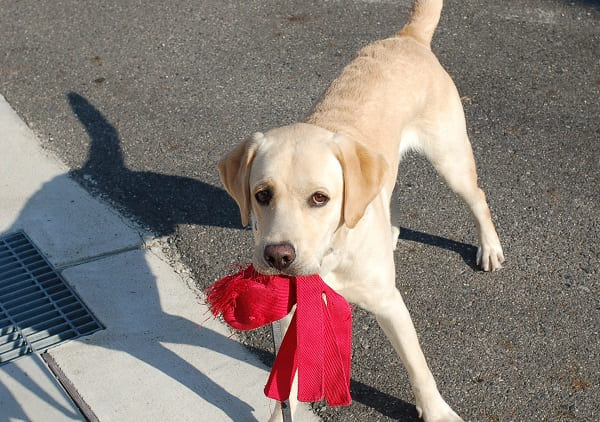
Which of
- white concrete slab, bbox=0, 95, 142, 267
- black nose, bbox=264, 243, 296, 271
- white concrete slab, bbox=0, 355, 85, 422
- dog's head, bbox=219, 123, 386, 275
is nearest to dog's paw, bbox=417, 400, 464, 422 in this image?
dog's head, bbox=219, 123, 386, 275

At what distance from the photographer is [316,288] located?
9.45ft

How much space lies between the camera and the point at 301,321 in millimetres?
2861

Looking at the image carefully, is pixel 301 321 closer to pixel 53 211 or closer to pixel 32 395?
pixel 32 395

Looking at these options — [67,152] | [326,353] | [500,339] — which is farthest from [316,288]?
[67,152]

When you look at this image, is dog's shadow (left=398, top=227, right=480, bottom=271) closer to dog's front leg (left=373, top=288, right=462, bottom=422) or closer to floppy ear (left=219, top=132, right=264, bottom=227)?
dog's front leg (left=373, top=288, right=462, bottom=422)

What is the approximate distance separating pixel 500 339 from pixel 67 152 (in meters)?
3.33

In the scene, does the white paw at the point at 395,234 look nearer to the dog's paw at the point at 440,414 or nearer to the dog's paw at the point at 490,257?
the dog's paw at the point at 490,257

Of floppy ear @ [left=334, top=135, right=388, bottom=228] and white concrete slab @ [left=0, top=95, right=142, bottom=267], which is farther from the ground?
floppy ear @ [left=334, top=135, right=388, bottom=228]

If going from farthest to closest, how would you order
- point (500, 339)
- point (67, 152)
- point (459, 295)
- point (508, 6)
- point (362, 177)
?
point (508, 6)
point (67, 152)
point (459, 295)
point (500, 339)
point (362, 177)

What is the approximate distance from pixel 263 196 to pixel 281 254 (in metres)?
0.29

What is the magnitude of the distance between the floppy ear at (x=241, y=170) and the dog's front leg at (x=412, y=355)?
74 centimetres

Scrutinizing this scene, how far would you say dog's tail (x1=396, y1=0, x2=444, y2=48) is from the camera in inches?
168

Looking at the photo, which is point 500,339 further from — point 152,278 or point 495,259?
point 152,278

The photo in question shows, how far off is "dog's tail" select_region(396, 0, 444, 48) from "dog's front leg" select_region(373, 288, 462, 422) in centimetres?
174
